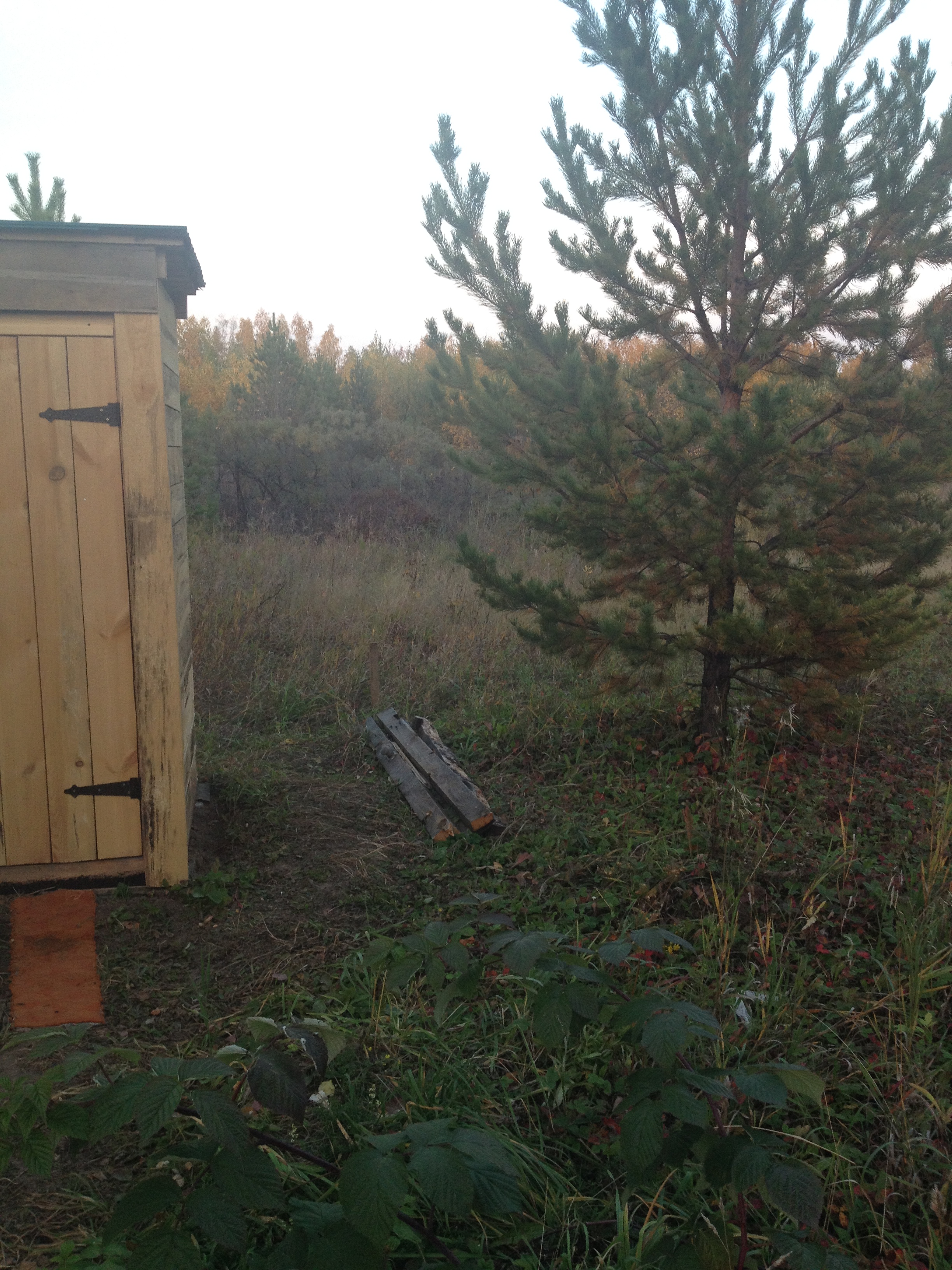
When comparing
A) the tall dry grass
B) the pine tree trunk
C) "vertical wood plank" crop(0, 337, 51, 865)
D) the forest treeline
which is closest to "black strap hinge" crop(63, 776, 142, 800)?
"vertical wood plank" crop(0, 337, 51, 865)

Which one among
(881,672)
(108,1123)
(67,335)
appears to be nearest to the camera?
(108,1123)

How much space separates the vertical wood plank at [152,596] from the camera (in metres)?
3.66

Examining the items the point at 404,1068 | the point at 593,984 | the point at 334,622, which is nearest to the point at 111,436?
the point at 404,1068

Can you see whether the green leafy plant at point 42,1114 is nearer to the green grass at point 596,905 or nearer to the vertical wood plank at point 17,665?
the green grass at point 596,905

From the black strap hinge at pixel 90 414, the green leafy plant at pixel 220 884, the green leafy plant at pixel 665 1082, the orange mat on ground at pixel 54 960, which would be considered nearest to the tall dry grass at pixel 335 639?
the green leafy plant at pixel 220 884

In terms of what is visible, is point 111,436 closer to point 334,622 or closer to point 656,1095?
point 656,1095

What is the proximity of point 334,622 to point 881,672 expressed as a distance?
431 centimetres

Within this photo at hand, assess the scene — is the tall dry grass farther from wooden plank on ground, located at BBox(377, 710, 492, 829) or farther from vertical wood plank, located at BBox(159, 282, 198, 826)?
vertical wood plank, located at BBox(159, 282, 198, 826)

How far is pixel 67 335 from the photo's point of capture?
3598mm

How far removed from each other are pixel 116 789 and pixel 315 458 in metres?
11.9

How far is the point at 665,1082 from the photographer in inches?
58.3

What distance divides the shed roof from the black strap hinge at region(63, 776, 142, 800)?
1919 mm

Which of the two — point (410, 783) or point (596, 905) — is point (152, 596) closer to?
point (410, 783)

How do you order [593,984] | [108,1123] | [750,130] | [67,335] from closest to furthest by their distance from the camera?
[108,1123], [593,984], [67,335], [750,130]
